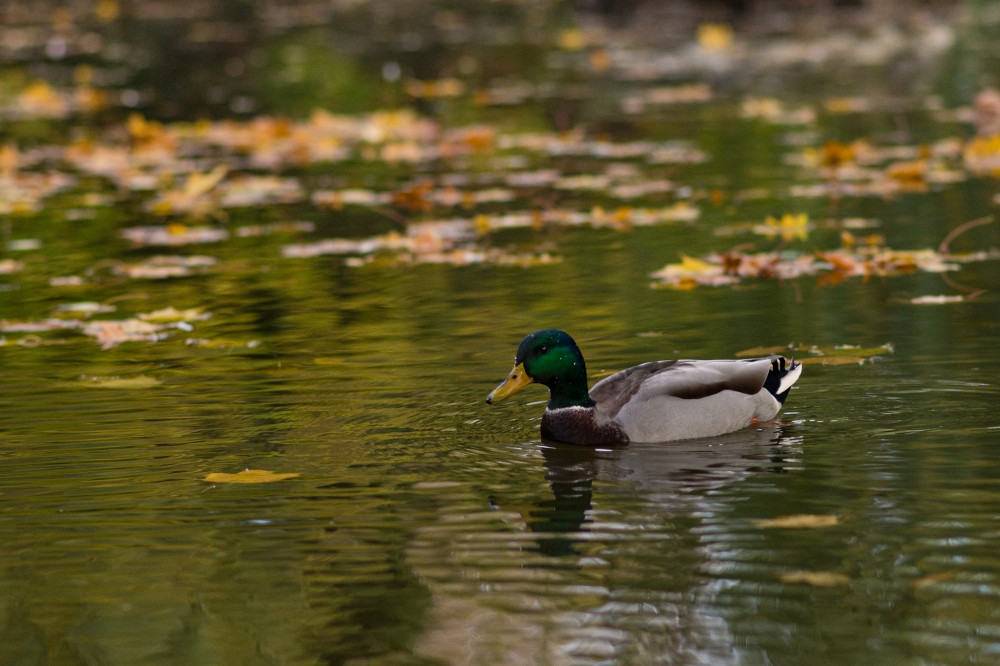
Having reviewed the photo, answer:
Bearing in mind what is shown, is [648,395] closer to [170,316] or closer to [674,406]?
[674,406]

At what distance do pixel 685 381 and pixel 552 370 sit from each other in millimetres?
546

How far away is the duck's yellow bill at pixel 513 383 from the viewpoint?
6691 mm

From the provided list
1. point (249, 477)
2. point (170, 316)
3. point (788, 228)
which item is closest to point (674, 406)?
point (249, 477)

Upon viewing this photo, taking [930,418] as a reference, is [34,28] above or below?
above

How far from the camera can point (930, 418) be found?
21.2 feet

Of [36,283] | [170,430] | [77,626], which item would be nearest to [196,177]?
[36,283]

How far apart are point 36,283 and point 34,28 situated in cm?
2924

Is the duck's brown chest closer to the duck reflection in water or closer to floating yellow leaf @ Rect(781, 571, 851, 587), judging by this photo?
the duck reflection in water

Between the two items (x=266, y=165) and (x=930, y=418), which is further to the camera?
(x=266, y=165)

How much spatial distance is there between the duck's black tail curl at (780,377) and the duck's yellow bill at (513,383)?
38.2 inches

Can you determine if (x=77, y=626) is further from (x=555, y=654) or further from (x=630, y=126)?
(x=630, y=126)

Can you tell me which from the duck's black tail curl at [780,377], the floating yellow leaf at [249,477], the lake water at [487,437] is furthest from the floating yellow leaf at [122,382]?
the duck's black tail curl at [780,377]

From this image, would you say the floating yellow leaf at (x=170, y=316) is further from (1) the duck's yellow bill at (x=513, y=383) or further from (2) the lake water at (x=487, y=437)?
(1) the duck's yellow bill at (x=513, y=383)

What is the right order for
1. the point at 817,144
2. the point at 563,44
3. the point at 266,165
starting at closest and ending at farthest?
the point at 817,144, the point at 266,165, the point at 563,44
